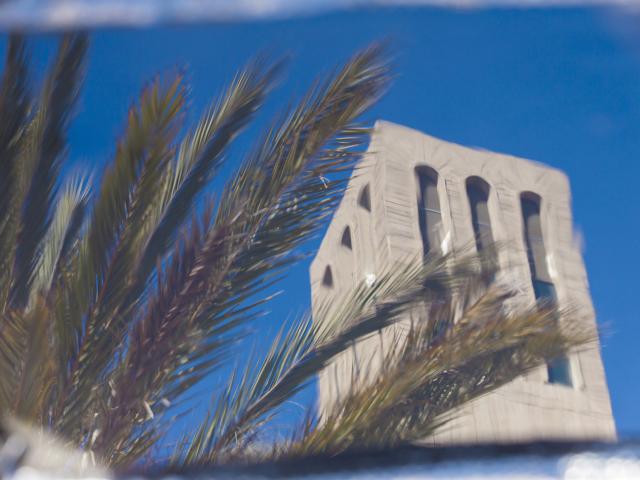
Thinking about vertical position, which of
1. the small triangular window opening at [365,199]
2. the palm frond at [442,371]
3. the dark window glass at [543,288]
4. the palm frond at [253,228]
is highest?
the small triangular window opening at [365,199]

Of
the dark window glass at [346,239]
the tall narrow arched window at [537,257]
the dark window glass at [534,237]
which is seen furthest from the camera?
the dark window glass at [346,239]

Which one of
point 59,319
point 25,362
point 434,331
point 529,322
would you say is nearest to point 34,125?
point 59,319

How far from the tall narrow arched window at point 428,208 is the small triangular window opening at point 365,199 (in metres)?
1.19

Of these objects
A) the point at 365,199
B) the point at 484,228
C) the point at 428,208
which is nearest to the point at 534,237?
the point at 484,228

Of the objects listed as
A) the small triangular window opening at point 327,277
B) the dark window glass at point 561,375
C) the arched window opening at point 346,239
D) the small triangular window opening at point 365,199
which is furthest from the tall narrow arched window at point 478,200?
the dark window glass at point 561,375

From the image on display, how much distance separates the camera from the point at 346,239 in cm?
2439

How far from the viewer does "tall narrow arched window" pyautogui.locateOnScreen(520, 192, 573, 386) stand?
73.0ft

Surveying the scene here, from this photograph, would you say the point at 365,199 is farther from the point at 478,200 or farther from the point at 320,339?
the point at 320,339

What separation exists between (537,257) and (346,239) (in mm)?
4580

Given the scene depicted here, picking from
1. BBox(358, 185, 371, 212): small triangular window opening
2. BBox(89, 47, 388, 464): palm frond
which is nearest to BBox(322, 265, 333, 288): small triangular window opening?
BBox(358, 185, 371, 212): small triangular window opening

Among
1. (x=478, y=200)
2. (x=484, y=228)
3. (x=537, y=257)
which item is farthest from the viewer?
(x=478, y=200)

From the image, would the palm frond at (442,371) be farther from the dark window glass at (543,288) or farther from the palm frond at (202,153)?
the dark window glass at (543,288)

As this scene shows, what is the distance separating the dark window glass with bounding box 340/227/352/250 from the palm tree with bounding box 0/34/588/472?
19213 millimetres

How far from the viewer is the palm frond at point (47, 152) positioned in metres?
4.60
